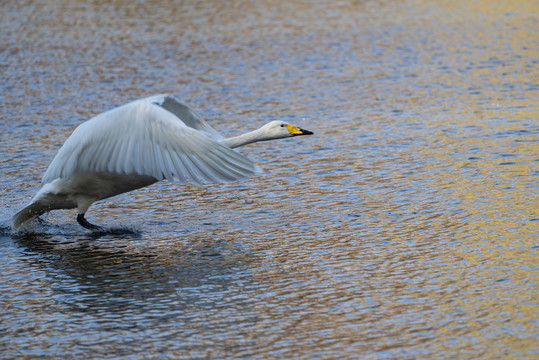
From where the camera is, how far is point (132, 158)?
26.6 ft

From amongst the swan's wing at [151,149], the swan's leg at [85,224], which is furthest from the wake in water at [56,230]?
the swan's wing at [151,149]

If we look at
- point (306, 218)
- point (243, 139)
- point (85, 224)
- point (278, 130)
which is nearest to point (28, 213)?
point (85, 224)

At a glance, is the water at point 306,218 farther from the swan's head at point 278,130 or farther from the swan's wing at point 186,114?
the swan's wing at point 186,114

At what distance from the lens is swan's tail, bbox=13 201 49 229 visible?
9164 millimetres

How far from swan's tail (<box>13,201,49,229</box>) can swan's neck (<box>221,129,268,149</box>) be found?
1.97 m

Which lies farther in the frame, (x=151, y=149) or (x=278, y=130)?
(x=278, y=130)

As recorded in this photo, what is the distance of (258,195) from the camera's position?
10.1 metres

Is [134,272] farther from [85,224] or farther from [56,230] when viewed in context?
[56,230]

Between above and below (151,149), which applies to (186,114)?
above

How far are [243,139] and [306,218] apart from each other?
101 centimetres

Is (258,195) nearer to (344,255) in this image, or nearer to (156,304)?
(344,255)

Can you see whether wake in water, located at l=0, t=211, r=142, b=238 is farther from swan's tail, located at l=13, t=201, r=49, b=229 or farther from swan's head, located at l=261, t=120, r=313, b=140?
swan's head, located at l=261, t=120, r=313, b=140

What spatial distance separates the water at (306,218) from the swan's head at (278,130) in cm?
69

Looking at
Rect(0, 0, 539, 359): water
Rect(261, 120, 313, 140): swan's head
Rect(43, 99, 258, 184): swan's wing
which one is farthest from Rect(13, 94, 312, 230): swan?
Rect(0, 0, 539, 359): water
